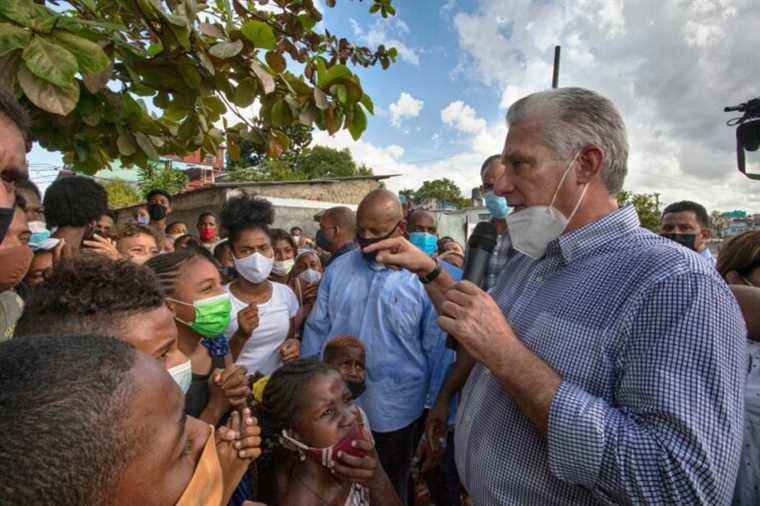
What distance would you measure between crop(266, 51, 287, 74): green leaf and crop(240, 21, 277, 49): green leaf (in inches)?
8.5

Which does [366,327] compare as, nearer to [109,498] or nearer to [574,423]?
[574,423]

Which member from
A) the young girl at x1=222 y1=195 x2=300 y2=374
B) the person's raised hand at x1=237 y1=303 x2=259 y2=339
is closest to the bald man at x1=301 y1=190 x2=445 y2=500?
the young girl at x1=222 y1=195 x2=300 y2=374

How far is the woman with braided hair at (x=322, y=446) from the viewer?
1897mm

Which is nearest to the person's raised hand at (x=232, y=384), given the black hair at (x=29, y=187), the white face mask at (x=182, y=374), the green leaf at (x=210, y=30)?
the white face mask at (x=182, y=374)

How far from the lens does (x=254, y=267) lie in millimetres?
3195

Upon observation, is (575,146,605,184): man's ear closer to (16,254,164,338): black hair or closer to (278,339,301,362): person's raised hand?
(16,254,164,338): black hair

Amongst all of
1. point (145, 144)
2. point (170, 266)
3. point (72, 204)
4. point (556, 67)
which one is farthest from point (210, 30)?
point (556, 67)

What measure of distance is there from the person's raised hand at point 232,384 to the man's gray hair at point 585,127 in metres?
1.64

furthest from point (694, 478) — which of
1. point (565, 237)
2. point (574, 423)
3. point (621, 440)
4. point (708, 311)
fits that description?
point (565, 237)

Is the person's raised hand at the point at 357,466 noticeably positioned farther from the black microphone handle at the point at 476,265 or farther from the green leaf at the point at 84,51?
the green leaf at the point at 84,51

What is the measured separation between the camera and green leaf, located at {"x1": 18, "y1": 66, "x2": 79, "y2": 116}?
1573 mm

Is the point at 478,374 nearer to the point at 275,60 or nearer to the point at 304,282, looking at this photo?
the point at 275,60

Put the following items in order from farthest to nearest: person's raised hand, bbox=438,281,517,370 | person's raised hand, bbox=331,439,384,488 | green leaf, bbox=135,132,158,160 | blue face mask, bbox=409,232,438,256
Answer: blue face mask, bbox=409,232,438,256 → green leaf, bbox=135,132,158,160 → person's raised hand, bbox=331,439,384,488 → person's raised hand, bbox=438,281,517,370

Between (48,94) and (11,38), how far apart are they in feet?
0.70
